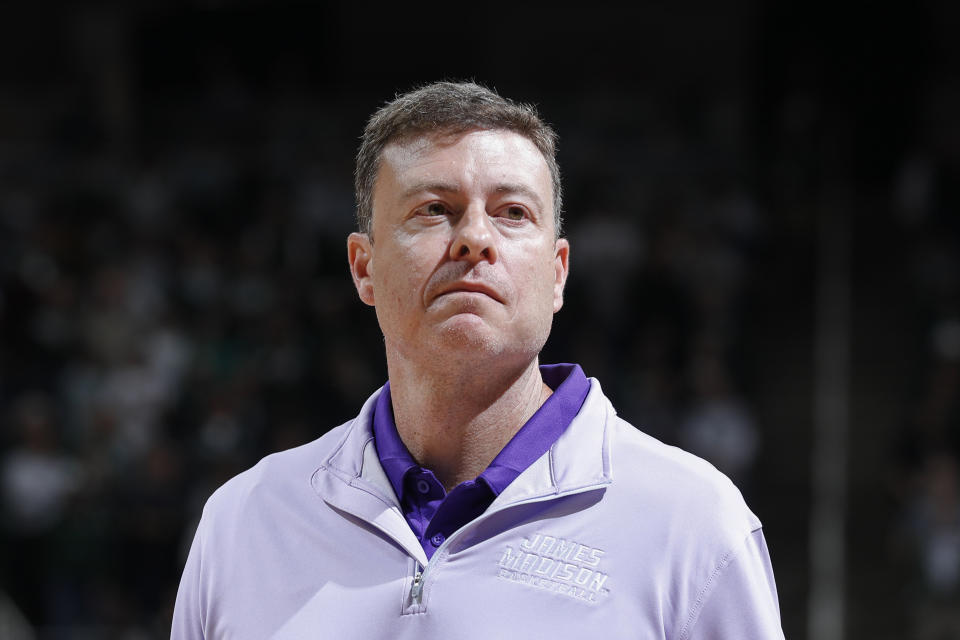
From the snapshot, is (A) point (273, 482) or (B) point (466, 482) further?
(A) point (273, 482)

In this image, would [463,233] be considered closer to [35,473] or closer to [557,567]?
[557,567]

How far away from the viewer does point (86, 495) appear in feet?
24.5

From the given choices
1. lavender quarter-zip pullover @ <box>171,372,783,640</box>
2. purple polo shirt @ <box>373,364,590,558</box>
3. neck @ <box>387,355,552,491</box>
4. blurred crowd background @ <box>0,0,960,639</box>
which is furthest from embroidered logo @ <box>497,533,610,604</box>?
blurred crowd background @ <box>0,0,960,639</box>

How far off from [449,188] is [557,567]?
59cm

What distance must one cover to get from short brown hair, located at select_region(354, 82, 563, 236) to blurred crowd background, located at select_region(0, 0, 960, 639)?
4.23 meters

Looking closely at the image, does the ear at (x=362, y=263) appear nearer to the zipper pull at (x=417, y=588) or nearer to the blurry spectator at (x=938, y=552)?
the zipper pull at (x=417, y=588)

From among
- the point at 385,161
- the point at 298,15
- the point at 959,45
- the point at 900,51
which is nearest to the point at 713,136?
the point at 900,51

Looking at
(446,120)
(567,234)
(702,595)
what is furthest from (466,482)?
(567,234)

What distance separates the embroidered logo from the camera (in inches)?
70.7

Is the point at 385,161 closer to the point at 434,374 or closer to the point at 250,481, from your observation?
the point at 434,374

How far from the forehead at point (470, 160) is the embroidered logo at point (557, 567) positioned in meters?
0.55

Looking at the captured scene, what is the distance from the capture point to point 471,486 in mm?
1939

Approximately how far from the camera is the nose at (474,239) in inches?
75.4

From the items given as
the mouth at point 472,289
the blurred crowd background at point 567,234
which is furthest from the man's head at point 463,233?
the blurred crowd background at point 567,234
